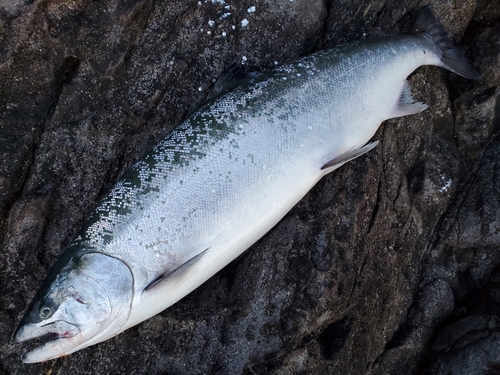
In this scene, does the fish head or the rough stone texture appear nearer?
the fish head

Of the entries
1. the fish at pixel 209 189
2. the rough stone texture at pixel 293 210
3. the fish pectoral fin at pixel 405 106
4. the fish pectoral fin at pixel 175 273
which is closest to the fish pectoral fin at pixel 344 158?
the fish at pixel 209 189

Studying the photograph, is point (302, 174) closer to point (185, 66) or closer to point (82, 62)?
point (185, 66)

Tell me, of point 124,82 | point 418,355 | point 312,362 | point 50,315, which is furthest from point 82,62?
point 418,355

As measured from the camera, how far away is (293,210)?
3.39m

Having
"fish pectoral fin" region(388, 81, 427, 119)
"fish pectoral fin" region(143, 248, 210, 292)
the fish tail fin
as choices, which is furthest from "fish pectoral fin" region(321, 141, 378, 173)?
the fish tail fin

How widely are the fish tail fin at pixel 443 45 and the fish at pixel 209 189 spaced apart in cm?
54

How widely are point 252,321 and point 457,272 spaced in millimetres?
2253

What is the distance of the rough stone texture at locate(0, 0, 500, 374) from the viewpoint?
3150 millimetres

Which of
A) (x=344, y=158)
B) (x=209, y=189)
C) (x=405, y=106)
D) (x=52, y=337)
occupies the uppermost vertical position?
(x=405, y=106)

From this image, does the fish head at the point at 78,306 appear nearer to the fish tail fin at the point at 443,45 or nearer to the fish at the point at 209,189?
the fish at the point at 209,189

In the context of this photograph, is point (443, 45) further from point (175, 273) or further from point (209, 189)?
point (175, 273)

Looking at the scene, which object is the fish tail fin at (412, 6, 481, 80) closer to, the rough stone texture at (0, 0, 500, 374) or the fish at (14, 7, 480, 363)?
the rough stone texture at (0, 0, 500, 374)

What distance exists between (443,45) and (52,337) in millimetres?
4034

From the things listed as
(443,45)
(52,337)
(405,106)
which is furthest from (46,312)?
(443,45)
